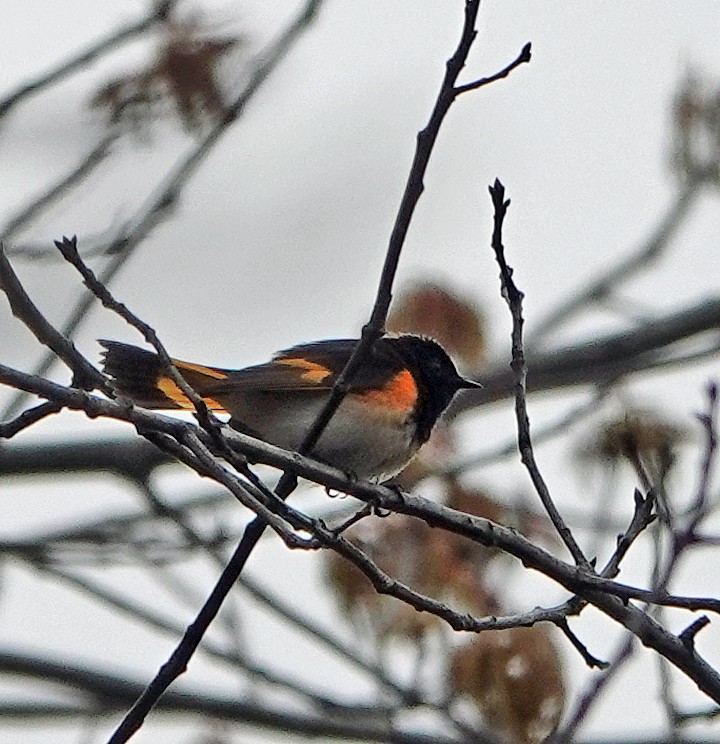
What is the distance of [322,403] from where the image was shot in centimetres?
448

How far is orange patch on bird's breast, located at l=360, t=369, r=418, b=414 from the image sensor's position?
4.61m

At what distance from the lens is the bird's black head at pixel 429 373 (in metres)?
4.88

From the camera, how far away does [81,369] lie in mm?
2617

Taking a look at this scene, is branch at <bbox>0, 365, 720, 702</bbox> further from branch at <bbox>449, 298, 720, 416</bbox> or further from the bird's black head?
branch at <bbox>449, 298, 720, 416</bbox>

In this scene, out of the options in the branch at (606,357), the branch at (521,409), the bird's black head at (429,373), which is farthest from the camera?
the branch at (606,357)

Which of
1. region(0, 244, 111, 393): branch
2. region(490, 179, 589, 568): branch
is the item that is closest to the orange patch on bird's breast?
region(490, 179, 589, 568): branch

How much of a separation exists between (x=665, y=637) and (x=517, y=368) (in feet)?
2.19

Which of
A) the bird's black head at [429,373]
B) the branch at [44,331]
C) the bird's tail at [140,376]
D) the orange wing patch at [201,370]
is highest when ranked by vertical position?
the bird's black head at [429,373]

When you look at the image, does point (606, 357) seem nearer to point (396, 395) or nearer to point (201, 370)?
point (396, 395)

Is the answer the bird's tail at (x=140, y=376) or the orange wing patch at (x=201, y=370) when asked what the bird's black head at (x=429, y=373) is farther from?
the bird's tail at (x=140, y=376)

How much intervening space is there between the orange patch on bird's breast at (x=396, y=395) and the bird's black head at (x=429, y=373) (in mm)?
51

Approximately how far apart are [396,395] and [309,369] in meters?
0.30

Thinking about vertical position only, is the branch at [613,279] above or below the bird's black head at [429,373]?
above

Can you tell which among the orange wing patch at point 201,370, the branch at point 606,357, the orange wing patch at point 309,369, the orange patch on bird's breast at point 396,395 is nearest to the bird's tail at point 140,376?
the orange wing patch at point 201,370
